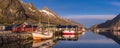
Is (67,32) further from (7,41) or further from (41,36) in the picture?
(7,41)

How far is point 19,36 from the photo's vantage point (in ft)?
317

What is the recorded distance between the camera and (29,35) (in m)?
107

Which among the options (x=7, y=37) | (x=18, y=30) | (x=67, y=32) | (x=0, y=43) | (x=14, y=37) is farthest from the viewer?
(x=67, y=32)

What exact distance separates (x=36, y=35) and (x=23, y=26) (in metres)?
32.0

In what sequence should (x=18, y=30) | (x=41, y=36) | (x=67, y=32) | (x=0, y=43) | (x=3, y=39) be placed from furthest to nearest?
(x=67, y=32) < (x=18, y=30) < (x=41, y=36) < (x=3, y=39) < (x=0, y=43)

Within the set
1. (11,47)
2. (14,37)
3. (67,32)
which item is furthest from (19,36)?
Answer: (67,32)

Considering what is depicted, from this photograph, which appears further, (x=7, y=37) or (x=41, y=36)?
(x=41, y=36)

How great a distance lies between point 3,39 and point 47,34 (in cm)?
3906

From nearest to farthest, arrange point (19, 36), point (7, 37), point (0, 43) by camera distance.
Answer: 1. point (0, 43)
2. point (7, 37)
3. point (19, 36)

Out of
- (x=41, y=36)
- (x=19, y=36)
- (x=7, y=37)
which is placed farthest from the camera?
(x=41, y=36)

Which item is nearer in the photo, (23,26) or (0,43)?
(0,43)

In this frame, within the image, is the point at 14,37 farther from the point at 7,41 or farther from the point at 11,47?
the point at 11,47

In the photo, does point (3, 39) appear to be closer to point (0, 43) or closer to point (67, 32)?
point (0, 43)

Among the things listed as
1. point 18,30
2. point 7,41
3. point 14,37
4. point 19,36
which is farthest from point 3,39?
point 18,30
